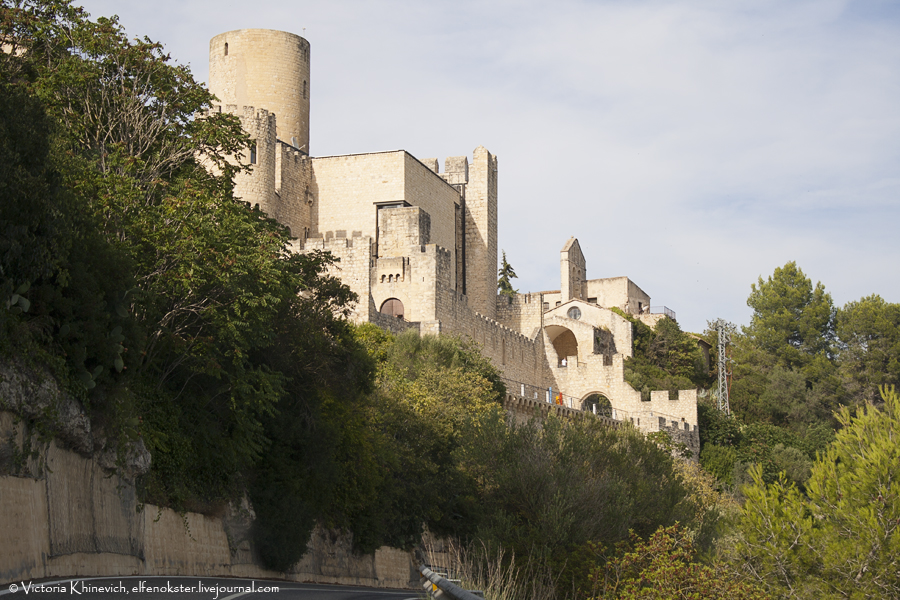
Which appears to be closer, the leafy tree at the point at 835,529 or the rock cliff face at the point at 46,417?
the rock cliff face at the point at 46,417

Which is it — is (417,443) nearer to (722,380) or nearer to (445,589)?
(445,589)

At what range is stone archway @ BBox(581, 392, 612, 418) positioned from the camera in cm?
4994

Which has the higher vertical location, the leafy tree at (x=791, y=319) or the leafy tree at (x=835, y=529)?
the leafy tree at (x=791, y=319)

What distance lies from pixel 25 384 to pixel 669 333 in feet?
166

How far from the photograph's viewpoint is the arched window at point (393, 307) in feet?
127

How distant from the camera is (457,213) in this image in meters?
52.0

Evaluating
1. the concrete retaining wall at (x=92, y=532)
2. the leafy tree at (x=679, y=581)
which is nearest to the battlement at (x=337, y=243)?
the concrete retaining wall at (x=92, y=532)

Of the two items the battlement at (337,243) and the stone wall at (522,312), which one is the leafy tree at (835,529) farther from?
the stone wall at (522,312)

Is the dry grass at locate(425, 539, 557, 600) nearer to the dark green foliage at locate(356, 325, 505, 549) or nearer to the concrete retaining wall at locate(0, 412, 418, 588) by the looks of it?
the dark green foliage at locate(356, 325, 505, 549)

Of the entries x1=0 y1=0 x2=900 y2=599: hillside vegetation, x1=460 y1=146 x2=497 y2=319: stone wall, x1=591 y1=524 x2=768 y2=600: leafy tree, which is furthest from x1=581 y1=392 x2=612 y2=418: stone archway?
x1=591 y1=524 x2=768 y2=600: leafy tree

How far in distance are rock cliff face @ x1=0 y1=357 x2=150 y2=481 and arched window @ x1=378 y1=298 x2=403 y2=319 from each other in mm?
23180

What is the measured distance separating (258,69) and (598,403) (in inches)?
859

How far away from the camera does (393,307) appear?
38938mm

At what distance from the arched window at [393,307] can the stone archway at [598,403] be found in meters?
14.0
